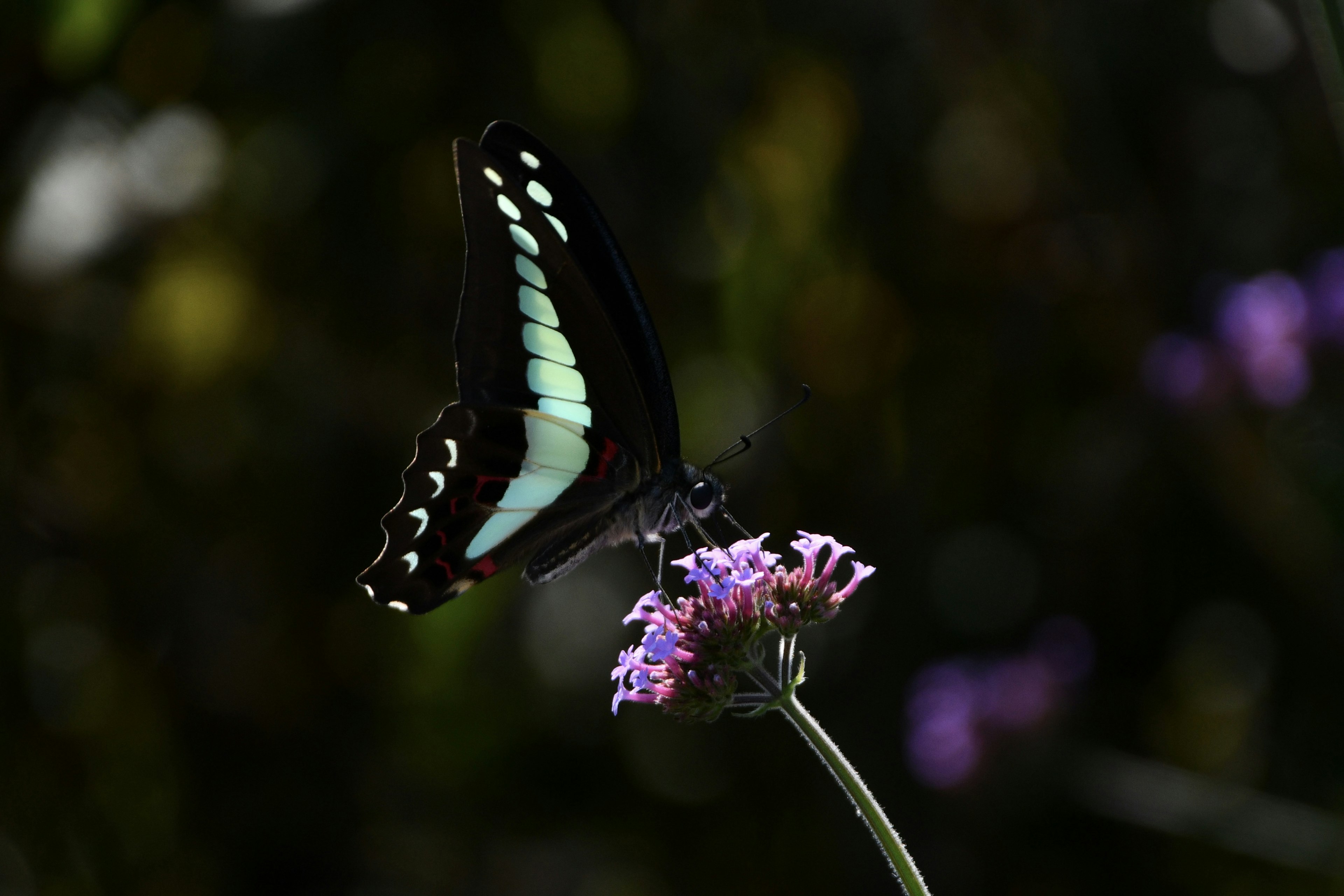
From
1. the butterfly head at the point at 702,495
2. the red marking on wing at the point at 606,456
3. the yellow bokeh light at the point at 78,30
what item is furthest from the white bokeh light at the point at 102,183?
the butterfly head at the point at 702,495

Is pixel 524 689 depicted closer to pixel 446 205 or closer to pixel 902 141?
pixel 446 205

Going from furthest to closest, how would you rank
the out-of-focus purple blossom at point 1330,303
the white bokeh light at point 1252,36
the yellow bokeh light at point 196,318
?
the white bokeh light at point 1252,36
the yellow bokeh light at point 196,318
the out-of-focus purple blossom at point 1330,303

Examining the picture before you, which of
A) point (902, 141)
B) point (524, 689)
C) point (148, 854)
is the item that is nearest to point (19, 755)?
point (148, 854)

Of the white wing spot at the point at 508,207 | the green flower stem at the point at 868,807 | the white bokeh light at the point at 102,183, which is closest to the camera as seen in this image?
the green flower stem at the point at 868,807

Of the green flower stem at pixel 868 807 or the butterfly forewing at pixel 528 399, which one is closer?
the green flower stem at pixel 868 807

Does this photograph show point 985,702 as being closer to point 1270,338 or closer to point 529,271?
point 1270,338

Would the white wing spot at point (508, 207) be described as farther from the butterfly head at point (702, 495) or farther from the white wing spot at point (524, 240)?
the butterfly head at point (702, 495)

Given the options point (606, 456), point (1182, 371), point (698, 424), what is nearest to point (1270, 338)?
point (1182, 371)

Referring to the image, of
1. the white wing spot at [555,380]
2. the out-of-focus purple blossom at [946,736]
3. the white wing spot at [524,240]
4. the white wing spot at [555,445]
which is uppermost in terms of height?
the white wing spot at [524,240]
